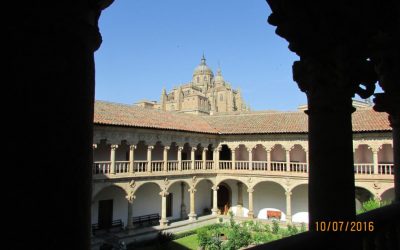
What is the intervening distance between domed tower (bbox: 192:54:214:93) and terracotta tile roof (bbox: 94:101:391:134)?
2125 inches

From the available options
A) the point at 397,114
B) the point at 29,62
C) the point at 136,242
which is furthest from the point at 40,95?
the point at 136,242

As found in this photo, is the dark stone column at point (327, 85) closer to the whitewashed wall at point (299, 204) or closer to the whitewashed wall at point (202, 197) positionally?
the whitewashed wall at point (299, 204)

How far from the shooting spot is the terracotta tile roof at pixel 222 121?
21.1 m

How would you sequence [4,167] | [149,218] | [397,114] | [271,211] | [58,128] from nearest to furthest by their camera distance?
[4,167] < [58,128] < [397,114] < [149,218] < [271,211]

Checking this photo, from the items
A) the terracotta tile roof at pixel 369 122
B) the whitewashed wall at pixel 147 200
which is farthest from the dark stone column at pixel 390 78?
the whitewashed wall at pixel 147 200

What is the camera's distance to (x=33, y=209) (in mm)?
1238

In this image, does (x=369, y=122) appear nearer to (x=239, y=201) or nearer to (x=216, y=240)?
(x=239, y=201)

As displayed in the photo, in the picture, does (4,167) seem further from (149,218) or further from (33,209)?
(149,218)

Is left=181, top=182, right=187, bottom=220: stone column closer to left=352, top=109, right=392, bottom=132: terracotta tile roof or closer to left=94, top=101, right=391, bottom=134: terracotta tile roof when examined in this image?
left=94, top=101, right=391, bottom=134: terracotta tile roof

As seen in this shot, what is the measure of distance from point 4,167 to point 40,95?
30 centimetres

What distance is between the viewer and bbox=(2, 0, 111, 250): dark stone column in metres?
1.22

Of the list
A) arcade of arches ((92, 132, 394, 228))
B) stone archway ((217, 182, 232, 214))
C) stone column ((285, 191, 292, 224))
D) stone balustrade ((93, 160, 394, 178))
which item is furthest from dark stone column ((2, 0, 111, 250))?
stone archway ((217, 182, 232, 214))
